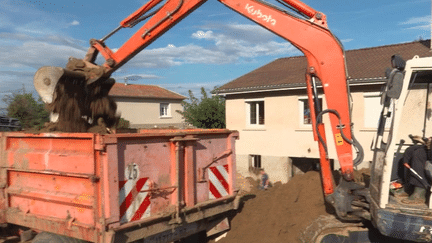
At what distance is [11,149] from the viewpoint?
189 inches

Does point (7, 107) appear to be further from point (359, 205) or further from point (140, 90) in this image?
point (359, 205)

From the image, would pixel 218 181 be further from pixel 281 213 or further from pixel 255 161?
pixel 255 161

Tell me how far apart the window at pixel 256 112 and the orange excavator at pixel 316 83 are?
32.4ft

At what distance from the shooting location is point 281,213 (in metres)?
5.07

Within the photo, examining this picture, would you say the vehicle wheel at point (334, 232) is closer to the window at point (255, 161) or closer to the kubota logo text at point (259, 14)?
the kubota logo text at point (259, 14)

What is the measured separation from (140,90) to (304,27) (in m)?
27.8

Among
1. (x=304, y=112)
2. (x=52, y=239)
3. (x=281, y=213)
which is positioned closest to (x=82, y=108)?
(x=52, y=239)

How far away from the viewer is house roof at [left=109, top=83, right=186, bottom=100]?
28.9m

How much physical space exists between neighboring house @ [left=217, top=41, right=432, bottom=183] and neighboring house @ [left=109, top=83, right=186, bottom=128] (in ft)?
44.8

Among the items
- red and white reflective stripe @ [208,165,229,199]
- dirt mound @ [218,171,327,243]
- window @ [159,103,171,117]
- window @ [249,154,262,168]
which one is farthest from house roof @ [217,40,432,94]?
window @ [159,103,171,117]

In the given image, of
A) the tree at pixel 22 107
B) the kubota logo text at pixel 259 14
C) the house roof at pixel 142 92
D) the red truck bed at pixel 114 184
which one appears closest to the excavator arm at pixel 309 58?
the kubota logo text at pixel 259 14

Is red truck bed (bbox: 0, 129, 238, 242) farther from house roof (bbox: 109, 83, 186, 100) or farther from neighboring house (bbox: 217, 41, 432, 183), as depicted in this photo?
house roof (bbox: 109, 83, 186, 100)

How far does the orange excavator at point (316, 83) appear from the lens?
3768mm

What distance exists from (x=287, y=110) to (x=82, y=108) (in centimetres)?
978
